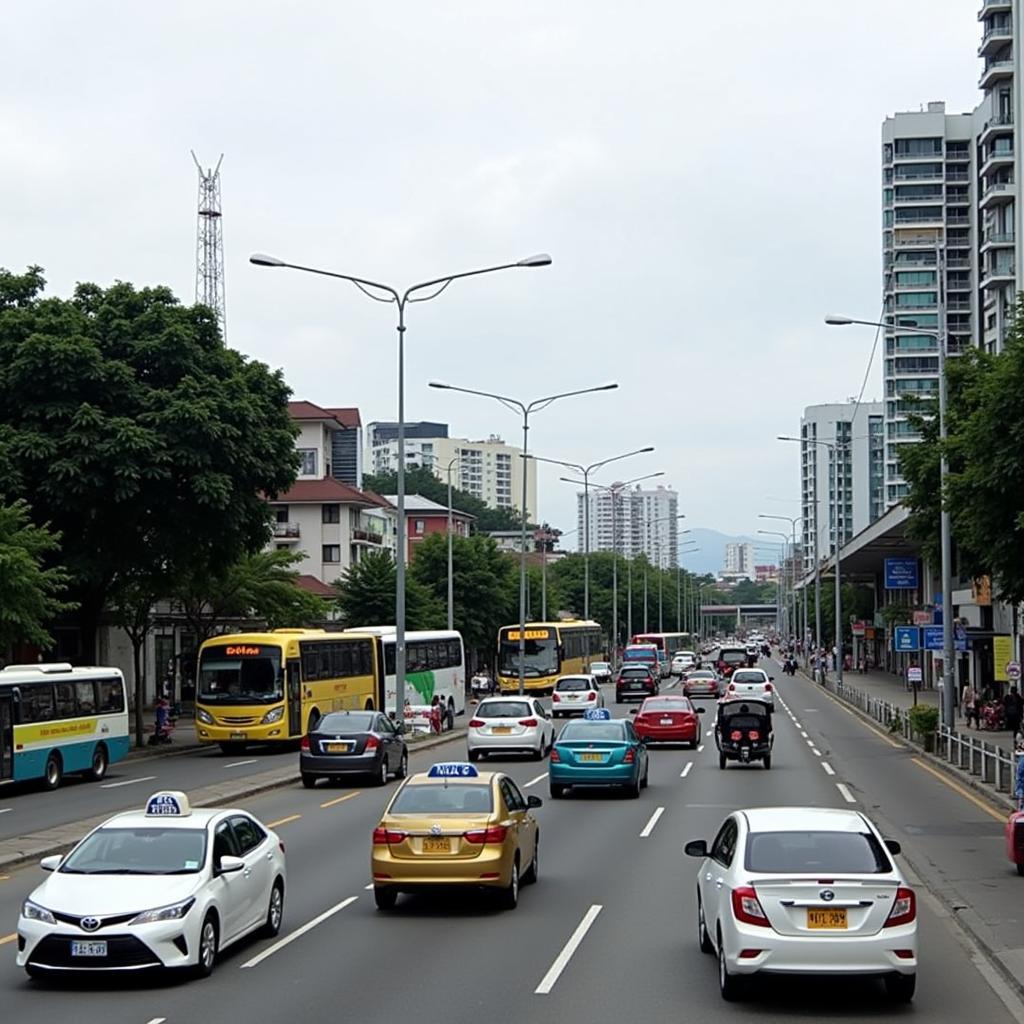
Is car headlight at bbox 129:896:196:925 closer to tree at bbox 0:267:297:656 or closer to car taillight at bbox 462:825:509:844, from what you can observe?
car taillight at bbox 462:825:509:844

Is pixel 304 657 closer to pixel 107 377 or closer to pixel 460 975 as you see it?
pixel 107 377

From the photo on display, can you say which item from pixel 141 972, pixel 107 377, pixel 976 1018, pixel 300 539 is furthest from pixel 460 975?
pixel 300 539

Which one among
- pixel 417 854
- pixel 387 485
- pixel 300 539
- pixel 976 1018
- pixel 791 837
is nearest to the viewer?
pixel 976 1018

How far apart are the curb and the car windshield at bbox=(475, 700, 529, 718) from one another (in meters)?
4.90

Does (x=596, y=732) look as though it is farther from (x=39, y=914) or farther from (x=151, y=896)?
(x=39, y=914)

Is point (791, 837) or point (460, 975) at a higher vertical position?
point (791, 837)

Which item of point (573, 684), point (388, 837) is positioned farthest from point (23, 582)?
point (573, 684)

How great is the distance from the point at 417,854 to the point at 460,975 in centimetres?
311

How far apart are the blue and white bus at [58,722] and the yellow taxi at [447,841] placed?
17636mm

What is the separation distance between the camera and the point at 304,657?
44.8 m

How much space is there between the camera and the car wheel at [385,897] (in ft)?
54.3

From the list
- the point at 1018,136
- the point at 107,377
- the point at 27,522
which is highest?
the point at 1018,136

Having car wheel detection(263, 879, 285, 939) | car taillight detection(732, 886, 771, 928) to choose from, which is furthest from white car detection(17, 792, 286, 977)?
car taillight detection(732, 886, 771, 928)

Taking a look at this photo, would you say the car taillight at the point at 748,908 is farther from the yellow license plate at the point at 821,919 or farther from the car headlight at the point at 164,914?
the car headlight at the point at 164,914
